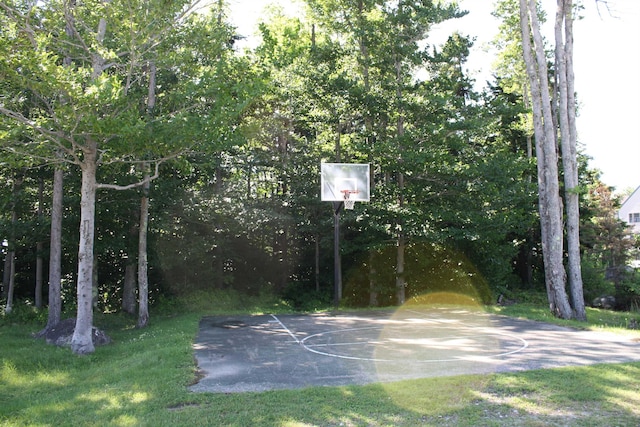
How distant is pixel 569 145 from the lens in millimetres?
14203

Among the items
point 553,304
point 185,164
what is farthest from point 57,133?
point 553,304

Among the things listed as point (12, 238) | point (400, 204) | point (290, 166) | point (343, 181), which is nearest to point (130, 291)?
point (12, 238)

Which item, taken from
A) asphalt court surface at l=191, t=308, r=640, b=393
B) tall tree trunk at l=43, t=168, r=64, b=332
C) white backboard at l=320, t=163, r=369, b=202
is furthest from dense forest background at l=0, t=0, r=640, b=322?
asphalt court surface at l=191, t=308, r=640, b=393

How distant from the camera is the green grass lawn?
4672 mm

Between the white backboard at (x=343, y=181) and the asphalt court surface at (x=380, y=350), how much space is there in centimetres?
371

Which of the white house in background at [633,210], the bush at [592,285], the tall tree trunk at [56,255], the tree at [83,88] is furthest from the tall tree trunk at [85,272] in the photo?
the white house in background at [633,210]

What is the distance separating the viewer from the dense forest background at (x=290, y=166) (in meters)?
10.6

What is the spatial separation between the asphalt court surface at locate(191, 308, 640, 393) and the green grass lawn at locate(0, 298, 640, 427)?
1.68 feet

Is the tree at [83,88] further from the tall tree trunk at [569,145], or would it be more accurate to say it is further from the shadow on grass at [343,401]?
the tall tree trunk at [569,145]

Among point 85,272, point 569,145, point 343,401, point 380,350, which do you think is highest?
point 569,145

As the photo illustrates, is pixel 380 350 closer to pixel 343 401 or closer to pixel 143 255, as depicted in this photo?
pixel 343 401

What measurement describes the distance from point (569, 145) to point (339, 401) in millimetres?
12031

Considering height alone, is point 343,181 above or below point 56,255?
above

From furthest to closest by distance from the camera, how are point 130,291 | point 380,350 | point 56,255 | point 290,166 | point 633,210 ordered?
point 633,210
point 290,166
point 130,291
point 56,255
point 380,350
